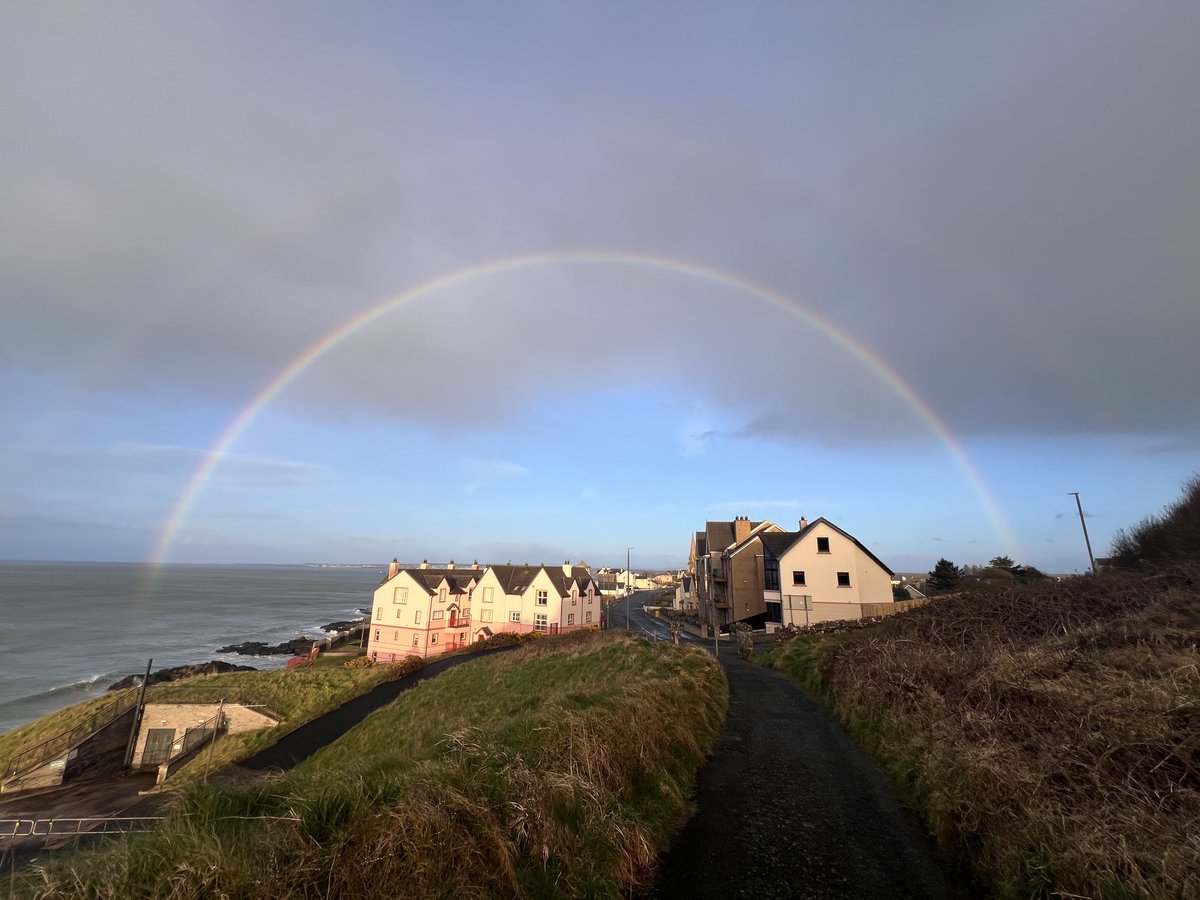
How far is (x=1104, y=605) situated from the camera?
1881 centimetres

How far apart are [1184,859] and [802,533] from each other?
47.7 m

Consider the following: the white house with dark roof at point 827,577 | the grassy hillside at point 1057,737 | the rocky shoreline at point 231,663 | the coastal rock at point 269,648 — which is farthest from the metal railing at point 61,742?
the white house with dark roof at point 827,577

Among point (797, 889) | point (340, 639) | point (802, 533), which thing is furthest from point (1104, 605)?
point (340, 639)

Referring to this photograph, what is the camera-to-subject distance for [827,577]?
160 feet

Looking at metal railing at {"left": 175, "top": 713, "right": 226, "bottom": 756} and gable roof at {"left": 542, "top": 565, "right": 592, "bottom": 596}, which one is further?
gable roof at {"left": 542, "top": 565, "right": 592, "bottom": 596}

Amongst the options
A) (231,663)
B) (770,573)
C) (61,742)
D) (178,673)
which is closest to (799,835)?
(61,742)

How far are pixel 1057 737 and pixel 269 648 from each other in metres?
94.1

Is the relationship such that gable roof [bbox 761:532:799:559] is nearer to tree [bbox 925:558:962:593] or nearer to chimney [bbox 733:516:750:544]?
chimney [bbox 733:516:750:544]

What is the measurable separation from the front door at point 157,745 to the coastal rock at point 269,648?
42.1 meters

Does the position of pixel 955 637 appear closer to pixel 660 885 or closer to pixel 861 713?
pixel 861 713

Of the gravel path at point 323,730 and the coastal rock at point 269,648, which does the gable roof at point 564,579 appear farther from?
the coastal rock at point 269,648

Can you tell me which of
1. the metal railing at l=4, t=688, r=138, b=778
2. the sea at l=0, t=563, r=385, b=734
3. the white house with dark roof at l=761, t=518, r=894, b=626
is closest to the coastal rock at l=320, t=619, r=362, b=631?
the sea at l=0, t=563, r=385, b=734

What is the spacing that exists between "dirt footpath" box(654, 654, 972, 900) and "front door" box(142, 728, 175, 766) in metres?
39.3

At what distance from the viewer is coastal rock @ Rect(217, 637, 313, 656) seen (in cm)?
7644
